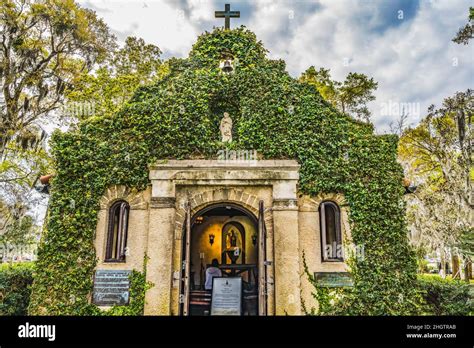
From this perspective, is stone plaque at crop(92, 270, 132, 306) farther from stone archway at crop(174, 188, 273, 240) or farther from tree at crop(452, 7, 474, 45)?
tree at crop(452, 7, 474, 45)

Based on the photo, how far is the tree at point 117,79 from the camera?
19.0m

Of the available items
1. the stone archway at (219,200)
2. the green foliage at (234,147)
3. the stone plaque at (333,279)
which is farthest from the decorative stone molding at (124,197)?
the stone plaque at (333,279)

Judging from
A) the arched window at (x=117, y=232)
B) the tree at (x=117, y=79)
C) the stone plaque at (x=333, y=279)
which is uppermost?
the tree at (x=117, y=79)

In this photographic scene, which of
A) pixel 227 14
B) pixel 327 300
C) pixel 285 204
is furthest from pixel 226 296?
pixel 227 14

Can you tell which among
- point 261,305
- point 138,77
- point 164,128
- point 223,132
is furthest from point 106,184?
point 138,77

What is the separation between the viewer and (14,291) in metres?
10.4

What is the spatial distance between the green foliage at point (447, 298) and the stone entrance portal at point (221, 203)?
370 centimetres

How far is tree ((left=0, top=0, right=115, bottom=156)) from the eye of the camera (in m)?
15.8

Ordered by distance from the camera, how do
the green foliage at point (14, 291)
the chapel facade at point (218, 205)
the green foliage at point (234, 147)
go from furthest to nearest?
the green foliage at point (14, 291)
the green foliage at point (234, 147)
the chapel facade at point (218, 205)

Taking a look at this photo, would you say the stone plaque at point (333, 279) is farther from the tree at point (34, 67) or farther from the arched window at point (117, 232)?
the tree at point (34, 67)

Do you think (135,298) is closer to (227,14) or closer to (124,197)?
(124,197)

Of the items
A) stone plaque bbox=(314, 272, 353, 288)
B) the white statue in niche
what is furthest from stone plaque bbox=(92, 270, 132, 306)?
stone plaque bbox=(314, 272, 353, 288)

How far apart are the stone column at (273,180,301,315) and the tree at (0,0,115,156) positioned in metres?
13.9

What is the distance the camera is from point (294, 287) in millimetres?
8727
